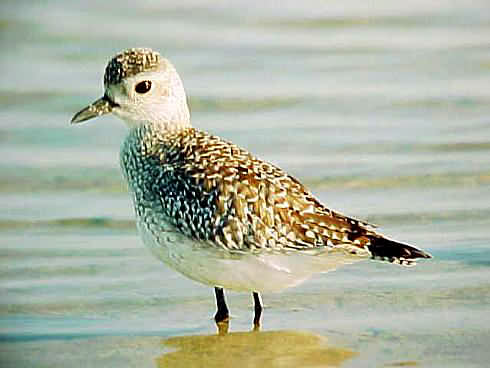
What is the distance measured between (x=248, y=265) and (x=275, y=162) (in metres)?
3.09

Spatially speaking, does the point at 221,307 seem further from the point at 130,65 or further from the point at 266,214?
the point at 130,65

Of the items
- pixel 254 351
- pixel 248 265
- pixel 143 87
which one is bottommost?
pixel 254 351

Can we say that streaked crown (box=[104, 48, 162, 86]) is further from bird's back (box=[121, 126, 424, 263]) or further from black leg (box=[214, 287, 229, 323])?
black leg (box=[214, 287, 229, 323])

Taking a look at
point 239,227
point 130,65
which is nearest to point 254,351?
A: point 239,227

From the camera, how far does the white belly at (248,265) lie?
7195mm

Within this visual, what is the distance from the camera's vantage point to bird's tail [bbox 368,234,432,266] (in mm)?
7055

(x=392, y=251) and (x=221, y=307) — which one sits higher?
(x=392, y=251)

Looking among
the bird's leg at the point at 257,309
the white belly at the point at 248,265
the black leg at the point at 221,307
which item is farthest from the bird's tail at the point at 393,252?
the black leg at the point at 221,307

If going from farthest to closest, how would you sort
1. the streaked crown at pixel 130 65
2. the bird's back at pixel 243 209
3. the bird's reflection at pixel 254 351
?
the streaked crown at pixel 130 65 < the bird's back at pixel 243 209 < the bird's reflection at pixel 254 351

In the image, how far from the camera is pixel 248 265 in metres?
7.22

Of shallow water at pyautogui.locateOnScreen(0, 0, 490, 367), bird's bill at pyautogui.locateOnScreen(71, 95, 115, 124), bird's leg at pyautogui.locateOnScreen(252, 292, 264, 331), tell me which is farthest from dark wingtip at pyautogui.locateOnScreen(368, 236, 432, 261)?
bird's bill at pyautogui.locateOnScreen(71, 95, 115, 124)

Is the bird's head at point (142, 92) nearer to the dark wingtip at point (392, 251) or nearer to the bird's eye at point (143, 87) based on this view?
the bird's eye at point (143, 87)

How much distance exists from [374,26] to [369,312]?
22.3ft

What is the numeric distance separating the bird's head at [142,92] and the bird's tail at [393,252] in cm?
155
